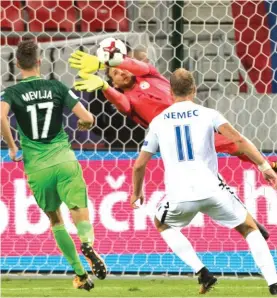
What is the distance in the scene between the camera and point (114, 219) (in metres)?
10.4

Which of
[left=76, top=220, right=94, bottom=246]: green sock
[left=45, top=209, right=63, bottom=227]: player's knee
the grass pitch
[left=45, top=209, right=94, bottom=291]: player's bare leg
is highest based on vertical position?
[left=76, top=220, right=94, bottom=246]: green sock

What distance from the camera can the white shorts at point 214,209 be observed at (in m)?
7.83

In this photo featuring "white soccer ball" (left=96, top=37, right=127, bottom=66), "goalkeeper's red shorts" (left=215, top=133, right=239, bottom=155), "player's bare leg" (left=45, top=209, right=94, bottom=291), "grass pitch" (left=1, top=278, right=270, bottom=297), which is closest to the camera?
"player's bare leg" (left=45, top=209, right=94, bottom=291)

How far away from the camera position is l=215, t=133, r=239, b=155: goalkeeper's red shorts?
31.6ft

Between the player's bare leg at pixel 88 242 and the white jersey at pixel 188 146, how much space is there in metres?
0.65

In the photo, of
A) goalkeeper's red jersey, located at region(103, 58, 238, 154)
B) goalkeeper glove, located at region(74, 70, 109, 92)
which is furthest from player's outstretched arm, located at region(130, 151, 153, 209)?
goalkeeper's red jersey, located at region(103, 58, 238, 154)

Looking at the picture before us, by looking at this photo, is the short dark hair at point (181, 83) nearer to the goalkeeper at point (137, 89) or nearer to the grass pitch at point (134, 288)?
the grass pitch at point (134, 288)

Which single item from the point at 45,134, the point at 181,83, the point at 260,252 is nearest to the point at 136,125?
the point at 45,134

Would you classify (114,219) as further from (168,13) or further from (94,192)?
(168,13)

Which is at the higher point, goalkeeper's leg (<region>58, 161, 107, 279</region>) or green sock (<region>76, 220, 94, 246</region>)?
goalkeeper's leg (<region>58, 161, 107, 279</region>)

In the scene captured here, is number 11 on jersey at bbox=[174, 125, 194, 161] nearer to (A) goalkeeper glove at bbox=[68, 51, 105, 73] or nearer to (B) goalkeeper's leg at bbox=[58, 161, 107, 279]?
(B) goalkeeper's leg at bbox=[58, 161, 107, 279]

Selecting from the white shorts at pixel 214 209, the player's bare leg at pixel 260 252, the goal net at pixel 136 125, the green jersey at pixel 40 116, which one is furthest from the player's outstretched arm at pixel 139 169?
the goal net at pixel 136 125

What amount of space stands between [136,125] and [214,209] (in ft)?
9.16

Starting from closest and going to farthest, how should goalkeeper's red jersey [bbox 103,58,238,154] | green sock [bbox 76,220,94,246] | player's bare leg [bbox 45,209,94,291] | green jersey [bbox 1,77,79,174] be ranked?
green sock [bbox 76,220,94,246], green jersey [bbox 1,77,79,174], player's bare leg [bbox 45,209,94,291], goalkeeper's red jersey [bbox 103,58,238,154]
